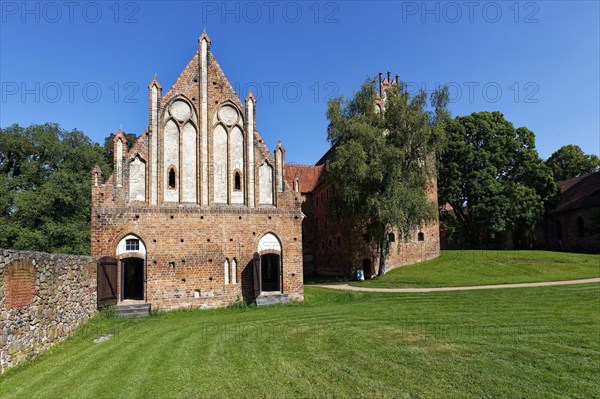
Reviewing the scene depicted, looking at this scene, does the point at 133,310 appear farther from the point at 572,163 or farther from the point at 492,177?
the point at 572,163

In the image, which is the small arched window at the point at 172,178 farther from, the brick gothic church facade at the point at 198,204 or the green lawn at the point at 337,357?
the green lawn at the point at 337,357

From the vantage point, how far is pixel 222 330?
11.4 m

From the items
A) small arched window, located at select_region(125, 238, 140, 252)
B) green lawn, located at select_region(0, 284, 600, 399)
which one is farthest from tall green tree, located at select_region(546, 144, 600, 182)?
small arched window, located at select_region(125, 238, 140, 252)

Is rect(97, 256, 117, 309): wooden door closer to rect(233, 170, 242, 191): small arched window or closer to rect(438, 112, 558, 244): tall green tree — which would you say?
rect(233, 170, 242, 191): small arched window

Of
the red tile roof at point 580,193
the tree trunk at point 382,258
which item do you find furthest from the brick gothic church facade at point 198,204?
the red tile roof at point 580,193

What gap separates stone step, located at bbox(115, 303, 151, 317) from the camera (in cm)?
1486

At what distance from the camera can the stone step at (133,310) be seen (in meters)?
14.9

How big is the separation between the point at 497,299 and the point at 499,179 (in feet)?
89.0

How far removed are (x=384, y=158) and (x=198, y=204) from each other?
13.4 metres

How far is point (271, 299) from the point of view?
55.7ft

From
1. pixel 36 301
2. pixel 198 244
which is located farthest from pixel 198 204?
pixel 36 301

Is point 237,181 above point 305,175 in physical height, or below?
below

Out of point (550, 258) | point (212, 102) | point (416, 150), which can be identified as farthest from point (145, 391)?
point (550, 258)

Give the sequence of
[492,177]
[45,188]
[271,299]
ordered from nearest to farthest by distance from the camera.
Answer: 1. [271,299]
2. [45,188]
3. [492,177]
